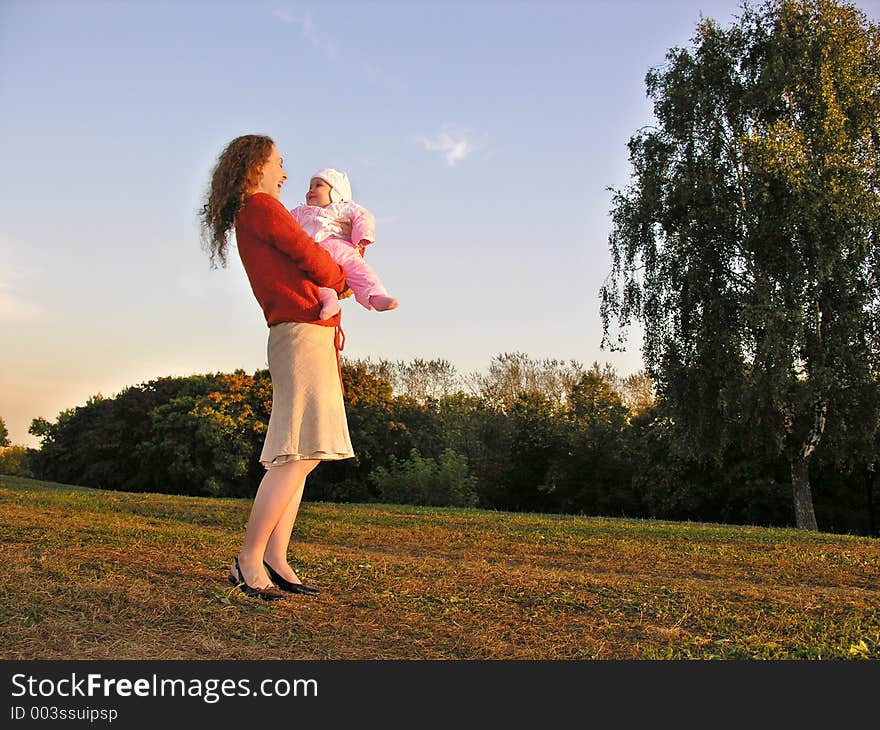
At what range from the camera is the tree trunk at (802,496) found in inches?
843

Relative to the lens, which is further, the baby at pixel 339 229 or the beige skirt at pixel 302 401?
the baby at pixel 339 229

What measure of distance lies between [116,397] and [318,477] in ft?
37.1

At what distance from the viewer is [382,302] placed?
4891 mm

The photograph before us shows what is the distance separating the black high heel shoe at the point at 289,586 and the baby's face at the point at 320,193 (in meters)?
2.32

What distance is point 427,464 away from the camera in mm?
25375

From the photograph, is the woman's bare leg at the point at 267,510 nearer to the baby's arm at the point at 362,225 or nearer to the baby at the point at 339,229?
the baby at the point at 339,229

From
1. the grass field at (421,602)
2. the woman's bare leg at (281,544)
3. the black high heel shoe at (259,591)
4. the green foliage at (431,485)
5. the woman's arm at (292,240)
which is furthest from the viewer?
the green foliage at (431,485)

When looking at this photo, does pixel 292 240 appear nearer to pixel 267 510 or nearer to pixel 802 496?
pixel 267 510

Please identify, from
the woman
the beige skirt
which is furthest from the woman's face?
the beige skirt

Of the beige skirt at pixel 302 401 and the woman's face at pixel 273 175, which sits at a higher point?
the woman's face at pixel 273 175

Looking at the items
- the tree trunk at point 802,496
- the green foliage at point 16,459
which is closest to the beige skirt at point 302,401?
the tree trunk at point 802,496

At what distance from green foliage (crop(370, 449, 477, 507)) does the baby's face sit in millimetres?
19746

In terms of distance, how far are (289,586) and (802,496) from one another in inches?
780

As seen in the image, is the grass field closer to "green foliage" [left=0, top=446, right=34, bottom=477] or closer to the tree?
the tree
